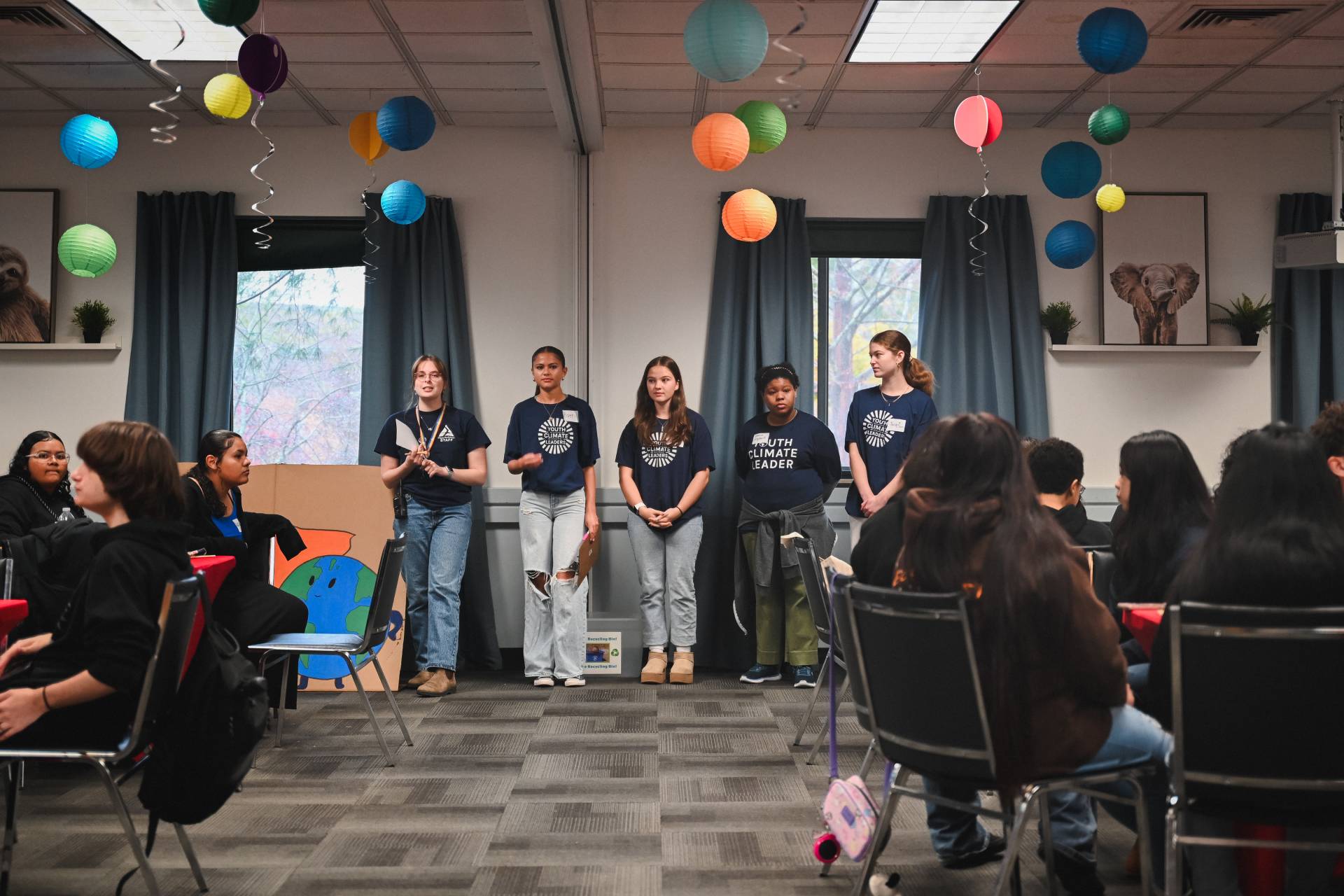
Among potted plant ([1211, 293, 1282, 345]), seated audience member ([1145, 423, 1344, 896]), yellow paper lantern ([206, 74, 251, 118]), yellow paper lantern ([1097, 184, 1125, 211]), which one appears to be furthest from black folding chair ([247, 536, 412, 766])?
potted plant ([1211, 293, 1282, 345])

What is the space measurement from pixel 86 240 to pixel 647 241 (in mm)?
2952

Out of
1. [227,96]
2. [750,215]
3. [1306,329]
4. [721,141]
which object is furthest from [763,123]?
[1306,329]

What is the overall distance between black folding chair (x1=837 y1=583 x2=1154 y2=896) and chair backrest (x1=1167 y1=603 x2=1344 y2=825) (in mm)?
256

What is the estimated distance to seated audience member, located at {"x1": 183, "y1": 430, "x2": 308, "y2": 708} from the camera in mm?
4090

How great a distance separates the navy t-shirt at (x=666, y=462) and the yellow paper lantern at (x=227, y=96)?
248cm

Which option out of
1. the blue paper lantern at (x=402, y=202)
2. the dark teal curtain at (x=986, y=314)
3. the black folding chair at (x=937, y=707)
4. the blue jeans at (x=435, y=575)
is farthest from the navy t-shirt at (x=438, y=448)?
the black folding chair at (x=937, y=707)

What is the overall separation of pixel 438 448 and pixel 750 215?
204 centimetres

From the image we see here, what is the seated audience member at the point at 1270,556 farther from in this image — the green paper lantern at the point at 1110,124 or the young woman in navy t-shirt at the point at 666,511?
the young woman in navy t-shirt at the point at 666,511

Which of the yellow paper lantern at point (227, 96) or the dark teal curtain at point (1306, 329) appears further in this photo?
the dark teal curtain at point (1306, 329)

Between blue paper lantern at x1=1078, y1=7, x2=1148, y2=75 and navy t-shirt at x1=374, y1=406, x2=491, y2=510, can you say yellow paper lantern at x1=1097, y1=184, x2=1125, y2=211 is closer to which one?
blue paper lantern at x1=1078, y1=7, x2=1148, y2=75

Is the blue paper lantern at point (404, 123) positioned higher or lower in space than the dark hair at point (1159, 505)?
higher

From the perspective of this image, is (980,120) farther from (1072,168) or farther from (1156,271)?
(1156,271)

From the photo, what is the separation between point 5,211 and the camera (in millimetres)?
6301

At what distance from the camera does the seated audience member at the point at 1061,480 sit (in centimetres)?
348
